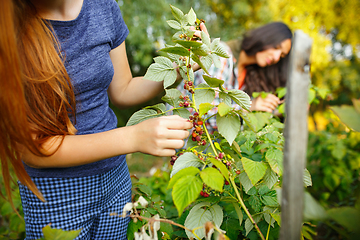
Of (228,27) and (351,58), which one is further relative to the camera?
(351,58)

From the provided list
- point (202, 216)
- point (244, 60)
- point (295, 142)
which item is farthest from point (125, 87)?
point (244, 60)

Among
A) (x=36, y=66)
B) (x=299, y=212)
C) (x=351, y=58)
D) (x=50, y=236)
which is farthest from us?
(x=351, y=58)

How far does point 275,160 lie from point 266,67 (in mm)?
2068

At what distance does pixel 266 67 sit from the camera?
102 inches

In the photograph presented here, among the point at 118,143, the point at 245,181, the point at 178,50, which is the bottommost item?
the point at 245,181

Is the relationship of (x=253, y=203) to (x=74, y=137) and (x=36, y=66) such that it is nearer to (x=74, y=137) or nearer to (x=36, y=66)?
(x=74, y=137)

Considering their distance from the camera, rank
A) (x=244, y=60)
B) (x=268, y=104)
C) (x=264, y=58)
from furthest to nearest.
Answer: (x=244, y=60)
(x=264, y=58)
(x=268, y=104)

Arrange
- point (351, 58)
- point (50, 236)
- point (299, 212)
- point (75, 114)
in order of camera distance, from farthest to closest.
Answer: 1. point (351, 58)
2. point (75, 114)
3. point (50, 236)
4. point (299, 212)

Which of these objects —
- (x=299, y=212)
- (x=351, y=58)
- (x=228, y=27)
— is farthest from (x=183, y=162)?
(x=351, y=58)

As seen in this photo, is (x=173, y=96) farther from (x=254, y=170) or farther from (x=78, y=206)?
(x=78, y=206)

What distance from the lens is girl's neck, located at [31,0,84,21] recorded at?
823 mm


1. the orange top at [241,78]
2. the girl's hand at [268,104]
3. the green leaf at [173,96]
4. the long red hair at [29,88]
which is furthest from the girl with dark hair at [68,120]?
the orange top at [241,78]

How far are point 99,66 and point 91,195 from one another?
506mm

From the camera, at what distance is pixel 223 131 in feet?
2.23
